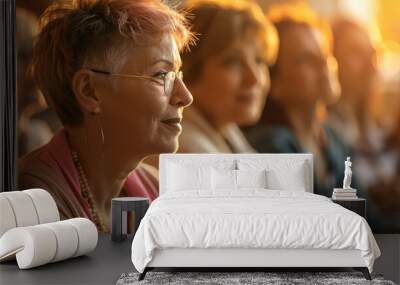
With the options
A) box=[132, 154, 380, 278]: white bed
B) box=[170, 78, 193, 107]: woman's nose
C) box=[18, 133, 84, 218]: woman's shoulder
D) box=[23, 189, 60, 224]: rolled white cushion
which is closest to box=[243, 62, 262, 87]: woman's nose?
box=[170, 78, 193, 107]: woman's nose

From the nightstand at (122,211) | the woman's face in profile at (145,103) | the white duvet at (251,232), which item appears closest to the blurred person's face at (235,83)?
the woman's face in profile at (145,103)

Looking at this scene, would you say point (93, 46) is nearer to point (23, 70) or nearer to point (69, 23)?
point (69, 23)

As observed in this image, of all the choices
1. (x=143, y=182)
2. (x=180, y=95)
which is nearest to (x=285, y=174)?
(x=180, y=95)

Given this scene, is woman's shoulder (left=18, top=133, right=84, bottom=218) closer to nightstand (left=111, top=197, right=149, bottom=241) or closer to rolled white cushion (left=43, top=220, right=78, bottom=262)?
nightstand (left=111, top=197, right=149, bottom=241)

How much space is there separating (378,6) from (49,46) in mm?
3768

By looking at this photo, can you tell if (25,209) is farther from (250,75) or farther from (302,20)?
(302,20)

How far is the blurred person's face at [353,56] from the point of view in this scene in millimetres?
7727

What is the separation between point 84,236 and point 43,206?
1.68 feet

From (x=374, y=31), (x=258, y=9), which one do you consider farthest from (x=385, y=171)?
(x=258, y=9)

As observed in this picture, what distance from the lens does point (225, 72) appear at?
25.2 feet

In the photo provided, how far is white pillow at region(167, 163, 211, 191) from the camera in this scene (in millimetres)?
7117

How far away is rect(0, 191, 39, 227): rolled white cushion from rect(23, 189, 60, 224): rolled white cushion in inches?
2.0

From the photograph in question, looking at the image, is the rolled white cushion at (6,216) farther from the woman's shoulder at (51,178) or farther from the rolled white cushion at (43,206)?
the woman's shoulder at (51,178)

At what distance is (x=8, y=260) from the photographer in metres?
5.85
